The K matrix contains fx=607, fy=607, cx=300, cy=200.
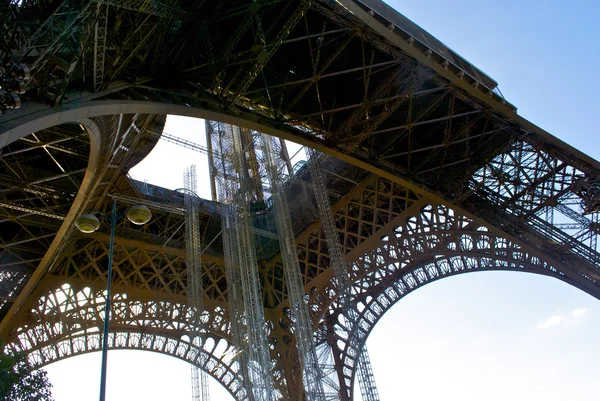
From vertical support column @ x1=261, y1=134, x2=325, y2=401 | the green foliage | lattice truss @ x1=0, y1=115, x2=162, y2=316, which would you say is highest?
lattice truss @ x1=0, y1=115, x2=162, y2=316

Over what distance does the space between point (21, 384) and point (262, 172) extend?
20.0 m

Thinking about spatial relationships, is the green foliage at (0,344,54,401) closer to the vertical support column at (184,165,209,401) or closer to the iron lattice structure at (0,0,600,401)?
the iron lattice structure at (0,0,600,401)

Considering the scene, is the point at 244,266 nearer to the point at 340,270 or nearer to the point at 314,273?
the point at 340,270

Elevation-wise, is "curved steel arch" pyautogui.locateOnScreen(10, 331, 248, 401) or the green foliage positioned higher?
"curved steel arch" pyautogui.locateOnScreen(10, 331, 248, 401)

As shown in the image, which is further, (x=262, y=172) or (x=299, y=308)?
(x=262, y=172)

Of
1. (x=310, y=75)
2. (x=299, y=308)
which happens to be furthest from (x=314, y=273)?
(x=310, y=75)

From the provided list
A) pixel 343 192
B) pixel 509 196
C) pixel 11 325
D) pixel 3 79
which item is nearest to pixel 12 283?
pixel 11 325

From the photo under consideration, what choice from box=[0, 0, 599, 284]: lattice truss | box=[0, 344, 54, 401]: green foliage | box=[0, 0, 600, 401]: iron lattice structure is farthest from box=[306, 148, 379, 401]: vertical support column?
box=[0, 344, 54, 401]: green foliage

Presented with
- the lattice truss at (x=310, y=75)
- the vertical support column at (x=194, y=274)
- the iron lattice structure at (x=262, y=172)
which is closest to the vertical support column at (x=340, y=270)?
the iron lattice structure at (x=262, y=172)

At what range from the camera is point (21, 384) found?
9336 millimetres

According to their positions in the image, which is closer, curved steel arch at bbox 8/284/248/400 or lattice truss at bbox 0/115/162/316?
lattice truss at bbox 0/115/162/316

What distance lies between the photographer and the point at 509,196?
21109 millimetres

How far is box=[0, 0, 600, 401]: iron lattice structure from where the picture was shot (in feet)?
38.9

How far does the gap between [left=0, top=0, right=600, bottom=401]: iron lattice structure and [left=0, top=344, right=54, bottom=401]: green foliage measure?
351 cm
